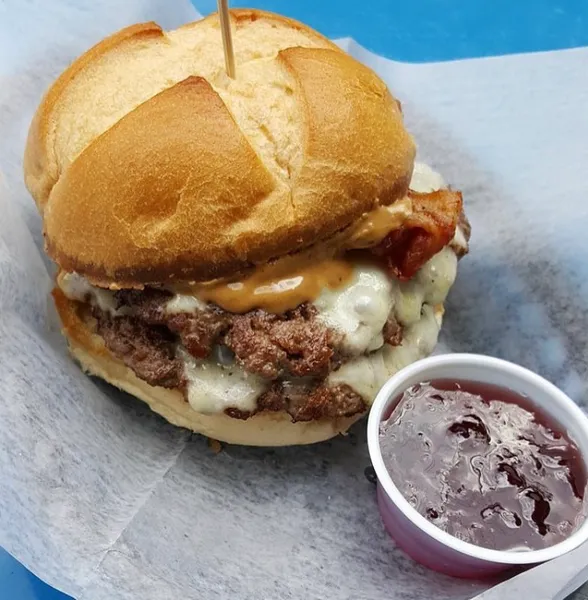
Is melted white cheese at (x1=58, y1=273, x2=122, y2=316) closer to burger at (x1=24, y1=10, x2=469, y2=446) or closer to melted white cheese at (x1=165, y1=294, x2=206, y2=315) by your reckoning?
burger at (x1=24, y1=10, x2=469, y2=446)

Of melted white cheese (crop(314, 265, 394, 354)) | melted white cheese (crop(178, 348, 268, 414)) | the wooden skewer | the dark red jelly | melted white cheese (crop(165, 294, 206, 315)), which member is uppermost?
the wooden skewer

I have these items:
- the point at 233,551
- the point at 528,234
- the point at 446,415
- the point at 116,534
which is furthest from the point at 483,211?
the point at 116,534

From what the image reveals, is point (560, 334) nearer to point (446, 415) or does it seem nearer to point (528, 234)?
point (528, 234)

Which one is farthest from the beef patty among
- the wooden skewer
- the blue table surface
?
the blue table surface

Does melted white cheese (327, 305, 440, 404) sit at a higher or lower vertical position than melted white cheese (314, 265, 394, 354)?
lower

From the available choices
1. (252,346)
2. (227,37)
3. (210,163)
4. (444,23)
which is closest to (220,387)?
(252,346)

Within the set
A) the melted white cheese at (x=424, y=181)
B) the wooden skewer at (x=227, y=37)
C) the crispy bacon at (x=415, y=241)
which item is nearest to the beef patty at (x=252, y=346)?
the crispy bacon at (x=415, y=241)

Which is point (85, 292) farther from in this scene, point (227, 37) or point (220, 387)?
point (227, 37)
